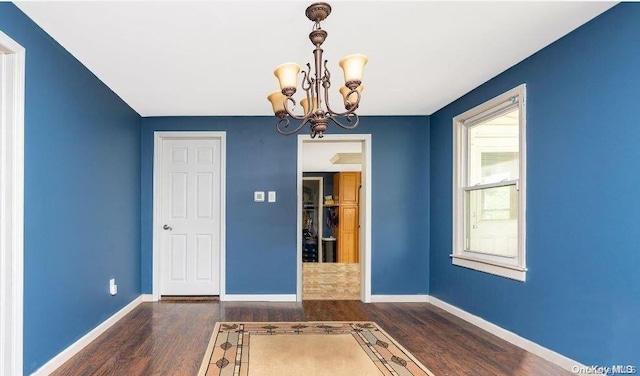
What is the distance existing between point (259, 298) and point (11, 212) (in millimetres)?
2730

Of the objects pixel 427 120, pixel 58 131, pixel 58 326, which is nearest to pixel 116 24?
pixel 58 131

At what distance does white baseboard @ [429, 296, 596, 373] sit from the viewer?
238cm

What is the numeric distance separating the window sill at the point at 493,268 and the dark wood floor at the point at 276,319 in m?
0.54

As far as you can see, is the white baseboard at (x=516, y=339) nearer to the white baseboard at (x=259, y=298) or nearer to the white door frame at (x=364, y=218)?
the white door frame at (x=364, y=218)

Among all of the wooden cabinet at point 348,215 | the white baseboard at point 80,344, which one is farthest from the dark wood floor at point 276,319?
the wooden cabinet at point 348,215

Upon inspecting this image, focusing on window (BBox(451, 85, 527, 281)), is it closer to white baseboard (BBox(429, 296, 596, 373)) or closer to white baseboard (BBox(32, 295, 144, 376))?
white baseboard (BBox(429, 296, 596, 373))

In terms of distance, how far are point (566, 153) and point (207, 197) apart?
12.0ft

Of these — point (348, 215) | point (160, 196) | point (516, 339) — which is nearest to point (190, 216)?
point (160, 196)

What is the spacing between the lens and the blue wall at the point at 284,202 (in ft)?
14.0

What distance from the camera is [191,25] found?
7.22 feet

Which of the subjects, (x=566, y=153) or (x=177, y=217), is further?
(x=177, y=217)

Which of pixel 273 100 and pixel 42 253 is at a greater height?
pixel 273 100

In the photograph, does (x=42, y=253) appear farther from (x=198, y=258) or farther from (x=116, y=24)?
(x=198, y=258)

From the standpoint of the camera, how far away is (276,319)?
3.52 meters
